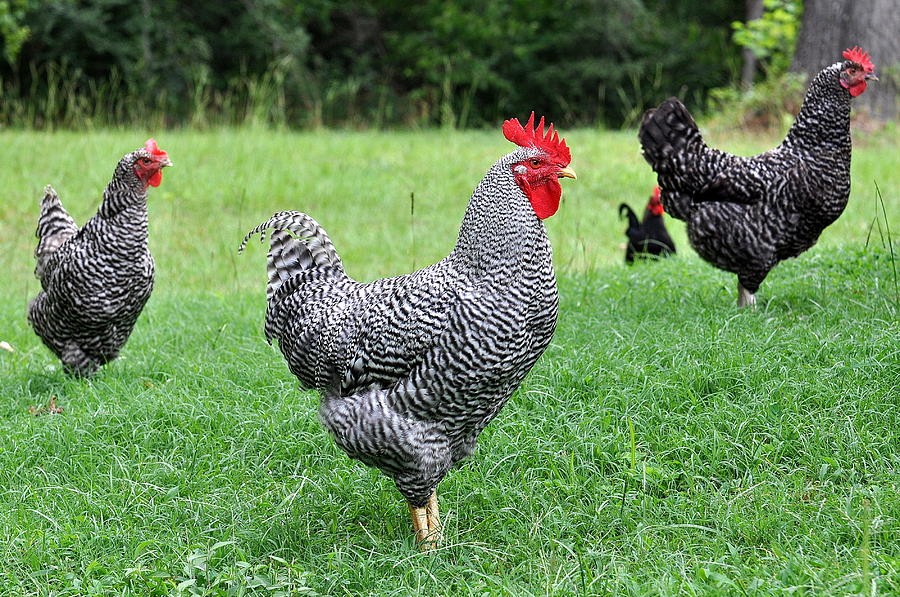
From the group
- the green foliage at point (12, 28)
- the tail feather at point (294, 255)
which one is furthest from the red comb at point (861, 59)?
the green foliage at point (12, 28)

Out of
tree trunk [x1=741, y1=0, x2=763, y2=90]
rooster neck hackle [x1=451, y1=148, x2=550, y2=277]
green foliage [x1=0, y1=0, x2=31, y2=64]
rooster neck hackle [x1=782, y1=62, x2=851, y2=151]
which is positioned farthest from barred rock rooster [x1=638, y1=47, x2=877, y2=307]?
tree trunk [x1=741, y1=0, x2=763, y2=90]

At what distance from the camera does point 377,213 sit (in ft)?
35.5

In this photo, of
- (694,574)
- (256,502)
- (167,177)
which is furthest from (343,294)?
(167,177)

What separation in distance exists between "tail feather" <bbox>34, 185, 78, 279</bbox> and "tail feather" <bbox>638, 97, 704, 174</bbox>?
12.8ft

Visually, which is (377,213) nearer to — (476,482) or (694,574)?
(476,482)

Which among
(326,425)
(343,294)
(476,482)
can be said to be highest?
(343,294)

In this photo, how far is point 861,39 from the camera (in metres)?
11.7

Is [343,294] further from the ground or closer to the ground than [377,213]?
further from the ground

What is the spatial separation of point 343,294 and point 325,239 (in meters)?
0.32

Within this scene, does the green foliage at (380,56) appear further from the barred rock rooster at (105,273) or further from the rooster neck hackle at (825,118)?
the rooster neck hackle at (825,118)

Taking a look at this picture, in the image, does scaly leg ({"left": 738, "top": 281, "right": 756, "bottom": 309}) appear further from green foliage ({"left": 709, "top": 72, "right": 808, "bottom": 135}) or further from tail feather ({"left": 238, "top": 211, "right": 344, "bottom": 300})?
green foliage ({"left": 709, "top": 72, "right": 808, "bottom": 135})

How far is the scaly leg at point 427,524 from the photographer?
360 centimetres

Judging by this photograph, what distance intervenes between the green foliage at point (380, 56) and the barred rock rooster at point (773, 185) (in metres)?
10.7

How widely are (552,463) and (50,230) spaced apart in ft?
12.6
